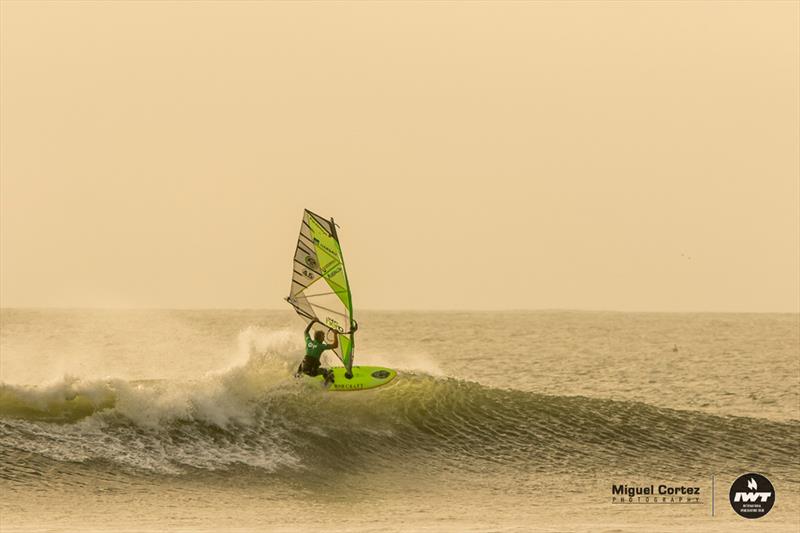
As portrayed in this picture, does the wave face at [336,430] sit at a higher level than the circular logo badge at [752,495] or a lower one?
higher

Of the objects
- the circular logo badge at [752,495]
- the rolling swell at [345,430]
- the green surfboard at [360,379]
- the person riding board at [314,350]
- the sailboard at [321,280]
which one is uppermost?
the sailboard at [321,280]

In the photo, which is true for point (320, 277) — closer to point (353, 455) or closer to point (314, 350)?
point (314, 350)

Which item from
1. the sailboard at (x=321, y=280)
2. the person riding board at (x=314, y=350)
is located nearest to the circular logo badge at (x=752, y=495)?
the sailboard at (x=321, y=280)

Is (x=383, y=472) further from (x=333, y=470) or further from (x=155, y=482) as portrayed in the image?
(x=155, y=482)

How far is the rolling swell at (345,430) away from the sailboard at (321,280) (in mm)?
2216

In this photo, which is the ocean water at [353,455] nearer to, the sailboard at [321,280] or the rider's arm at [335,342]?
the rider's arm at [335,342]

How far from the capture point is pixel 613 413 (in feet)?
92.1

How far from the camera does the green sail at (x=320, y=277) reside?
23078 millimetres

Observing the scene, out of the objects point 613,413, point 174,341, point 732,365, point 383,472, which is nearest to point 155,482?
point 383,472

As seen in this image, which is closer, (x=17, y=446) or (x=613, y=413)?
(x=17, y=446)

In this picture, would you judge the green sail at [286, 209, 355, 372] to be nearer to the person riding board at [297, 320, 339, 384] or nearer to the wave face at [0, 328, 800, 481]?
the person riding board at [297, 320, 339, 384]

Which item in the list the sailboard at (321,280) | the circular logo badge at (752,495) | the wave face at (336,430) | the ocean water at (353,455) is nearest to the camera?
the ocean water at (353,455)

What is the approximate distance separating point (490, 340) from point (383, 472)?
4503cm

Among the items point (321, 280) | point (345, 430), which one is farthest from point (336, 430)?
point (321, 280)
